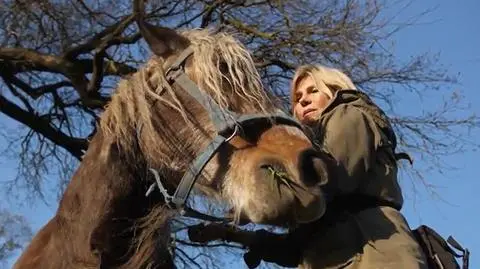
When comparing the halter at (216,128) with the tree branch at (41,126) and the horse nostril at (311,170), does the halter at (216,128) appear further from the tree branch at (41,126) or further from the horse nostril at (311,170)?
the tree branch at (41,126)

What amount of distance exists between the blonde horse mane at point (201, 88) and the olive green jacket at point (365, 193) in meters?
0.30

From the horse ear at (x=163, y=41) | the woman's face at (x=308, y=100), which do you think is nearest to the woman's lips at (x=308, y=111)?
the woman's face at (x=308, y=100)

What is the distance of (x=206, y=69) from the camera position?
3.31m

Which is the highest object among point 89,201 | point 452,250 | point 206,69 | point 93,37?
point 93,37

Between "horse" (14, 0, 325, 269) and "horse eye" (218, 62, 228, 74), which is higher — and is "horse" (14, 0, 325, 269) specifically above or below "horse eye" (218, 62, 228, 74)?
below

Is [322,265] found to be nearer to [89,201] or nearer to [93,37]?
[89,201]

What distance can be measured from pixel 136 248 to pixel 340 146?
2.92 ft

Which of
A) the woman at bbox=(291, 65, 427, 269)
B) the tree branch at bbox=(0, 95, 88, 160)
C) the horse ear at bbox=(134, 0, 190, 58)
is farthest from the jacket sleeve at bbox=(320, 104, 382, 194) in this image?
the tree branch at bbox=(0, 95, 88, 160)

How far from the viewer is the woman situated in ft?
10.1

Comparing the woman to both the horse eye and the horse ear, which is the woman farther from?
the horse ear

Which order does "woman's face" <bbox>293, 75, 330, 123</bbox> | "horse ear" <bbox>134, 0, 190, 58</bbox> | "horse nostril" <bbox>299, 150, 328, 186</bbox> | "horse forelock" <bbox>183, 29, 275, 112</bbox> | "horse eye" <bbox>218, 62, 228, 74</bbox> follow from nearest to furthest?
"horse nostril" <bbox>299, 150, 328, 186</bbox>
"horse forelock" <bbox>183, 29, 275, 112</bbox>
"horse eye" <bbox>218, 62, 228, 74</bbox>
"horse ear" <bbox>134, 0, 190, 58</bbox>
"woman's face" <bbox>293, 75, 330, 123</bbox>

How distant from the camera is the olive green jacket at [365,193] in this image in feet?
10.1

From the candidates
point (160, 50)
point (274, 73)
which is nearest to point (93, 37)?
point (274, 73)

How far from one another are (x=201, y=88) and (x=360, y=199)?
0.75m
